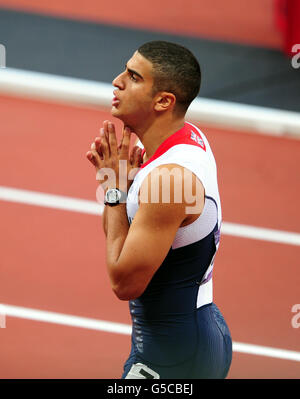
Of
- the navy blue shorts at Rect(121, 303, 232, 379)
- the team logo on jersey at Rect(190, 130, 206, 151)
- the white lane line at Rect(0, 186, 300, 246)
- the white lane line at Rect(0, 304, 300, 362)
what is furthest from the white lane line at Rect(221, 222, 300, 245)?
the team logo on jersey at Rect(190, 130, 206, 151)

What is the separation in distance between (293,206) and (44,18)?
16.3 feet

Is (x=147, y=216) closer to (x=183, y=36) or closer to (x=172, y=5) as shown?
(x=183, y=36)

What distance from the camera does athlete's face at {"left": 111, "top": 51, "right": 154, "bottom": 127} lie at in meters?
3.28

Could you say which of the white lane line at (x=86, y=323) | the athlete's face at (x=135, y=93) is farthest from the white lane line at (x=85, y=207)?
the athlete's face at (x=135, y=93)

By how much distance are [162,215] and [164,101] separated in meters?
0.50

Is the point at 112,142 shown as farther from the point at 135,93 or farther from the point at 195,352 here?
the point at 195,352

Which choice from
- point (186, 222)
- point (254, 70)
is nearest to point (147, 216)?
point (186, 222)

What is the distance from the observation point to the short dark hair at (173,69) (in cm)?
324

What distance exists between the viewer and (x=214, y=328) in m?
3.59

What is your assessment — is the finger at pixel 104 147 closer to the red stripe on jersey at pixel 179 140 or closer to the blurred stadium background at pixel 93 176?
the red stripe on jersey at pixel 179 140

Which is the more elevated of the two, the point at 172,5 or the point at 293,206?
the point at 172,5

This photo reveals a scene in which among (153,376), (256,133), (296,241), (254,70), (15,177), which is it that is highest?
(254,70)

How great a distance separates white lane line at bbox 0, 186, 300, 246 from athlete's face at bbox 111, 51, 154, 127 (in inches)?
136

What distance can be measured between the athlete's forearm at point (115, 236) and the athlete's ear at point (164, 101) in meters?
0.44
